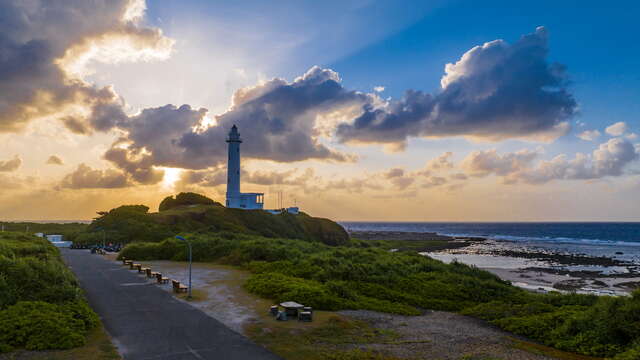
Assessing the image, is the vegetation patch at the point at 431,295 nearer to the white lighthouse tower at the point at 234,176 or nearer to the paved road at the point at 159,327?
the paved road at the point at 159,327

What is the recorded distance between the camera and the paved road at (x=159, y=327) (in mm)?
15094

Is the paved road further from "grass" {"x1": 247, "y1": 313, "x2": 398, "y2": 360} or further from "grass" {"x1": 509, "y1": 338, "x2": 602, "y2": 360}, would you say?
"grass" {"x1": 509, "y1": 338, "x2": 602, "y2": 360}

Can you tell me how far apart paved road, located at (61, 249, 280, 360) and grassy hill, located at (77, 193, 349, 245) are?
33.9 m

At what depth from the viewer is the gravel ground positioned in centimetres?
1560

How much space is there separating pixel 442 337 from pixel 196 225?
182 feet

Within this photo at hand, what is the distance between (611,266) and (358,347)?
6224cm

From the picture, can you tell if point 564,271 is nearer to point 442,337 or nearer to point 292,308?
point 442,337

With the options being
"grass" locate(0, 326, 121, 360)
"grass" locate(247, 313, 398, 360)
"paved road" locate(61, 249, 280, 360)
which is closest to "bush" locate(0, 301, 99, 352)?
"grass" locate(0, 326, 121, 360)

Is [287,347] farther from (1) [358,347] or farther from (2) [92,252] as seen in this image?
(2) [92,252]

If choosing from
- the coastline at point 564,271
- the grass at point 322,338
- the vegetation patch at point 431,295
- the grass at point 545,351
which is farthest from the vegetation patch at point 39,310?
the coastline at point 564,271

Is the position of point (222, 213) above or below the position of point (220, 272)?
above

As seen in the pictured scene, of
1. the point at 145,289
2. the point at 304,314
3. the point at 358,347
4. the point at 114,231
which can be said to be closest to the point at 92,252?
the point at 114,231

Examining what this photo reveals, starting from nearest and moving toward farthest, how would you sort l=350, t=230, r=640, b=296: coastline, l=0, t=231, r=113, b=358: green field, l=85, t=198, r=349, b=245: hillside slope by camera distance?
l=0, t=231, r=113, b=358: green field
l=350, t=230, r=640, b=296: coastline
l=85, t=198, r=349, b=245: hillside slope

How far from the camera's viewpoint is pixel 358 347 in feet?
53.0
